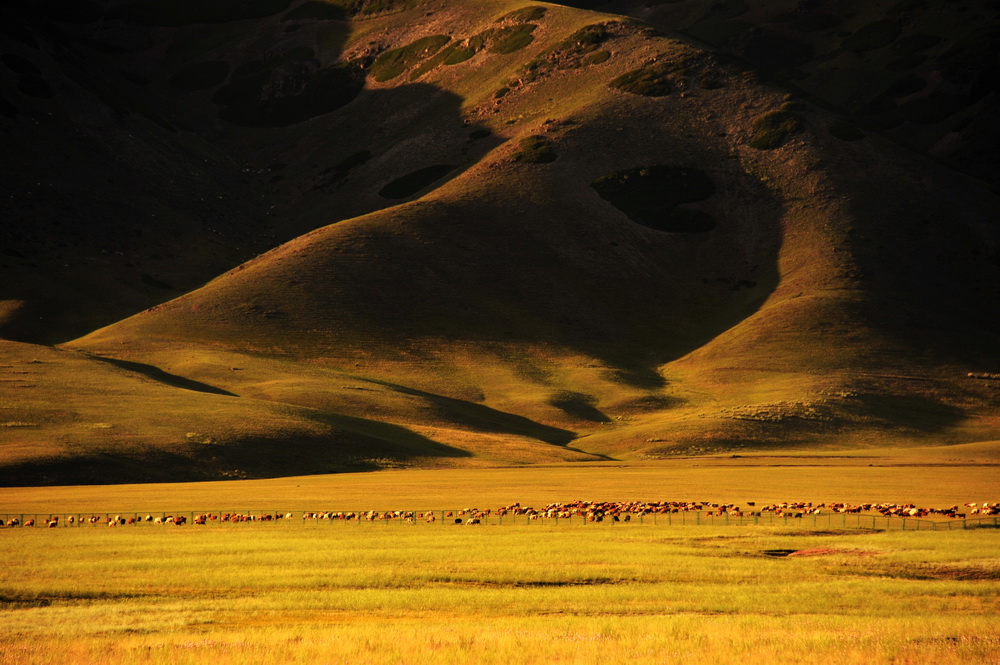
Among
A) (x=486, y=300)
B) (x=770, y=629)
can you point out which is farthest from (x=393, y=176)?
(x=770, y=629)

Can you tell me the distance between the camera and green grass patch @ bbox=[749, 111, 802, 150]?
180 m

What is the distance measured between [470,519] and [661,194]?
133 m

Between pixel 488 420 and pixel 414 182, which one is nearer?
pixel 488 420

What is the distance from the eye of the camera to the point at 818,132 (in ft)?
590

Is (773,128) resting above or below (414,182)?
above

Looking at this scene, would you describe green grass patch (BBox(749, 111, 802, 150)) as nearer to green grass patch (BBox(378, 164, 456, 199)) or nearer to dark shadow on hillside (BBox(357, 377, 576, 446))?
green grass patch (BBox(378, 164, 456, 199))

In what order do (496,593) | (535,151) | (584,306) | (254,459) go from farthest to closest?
1. (535,151)
2. (584,306)
3. (254,459)
4. (496,593)

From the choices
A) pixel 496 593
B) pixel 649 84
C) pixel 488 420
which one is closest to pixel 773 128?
pixel 649 84

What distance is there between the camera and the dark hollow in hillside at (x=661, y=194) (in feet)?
569

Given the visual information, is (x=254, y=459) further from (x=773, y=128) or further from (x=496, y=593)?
(x=773, y=128)

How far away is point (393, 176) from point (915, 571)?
6710 inches

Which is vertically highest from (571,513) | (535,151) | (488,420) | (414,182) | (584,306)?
(535,151)

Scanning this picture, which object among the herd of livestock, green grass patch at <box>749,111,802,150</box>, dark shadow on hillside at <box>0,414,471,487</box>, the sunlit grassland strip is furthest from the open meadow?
green grass patch at <box>749,111,802,150</box>

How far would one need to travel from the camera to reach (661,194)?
579 feet
